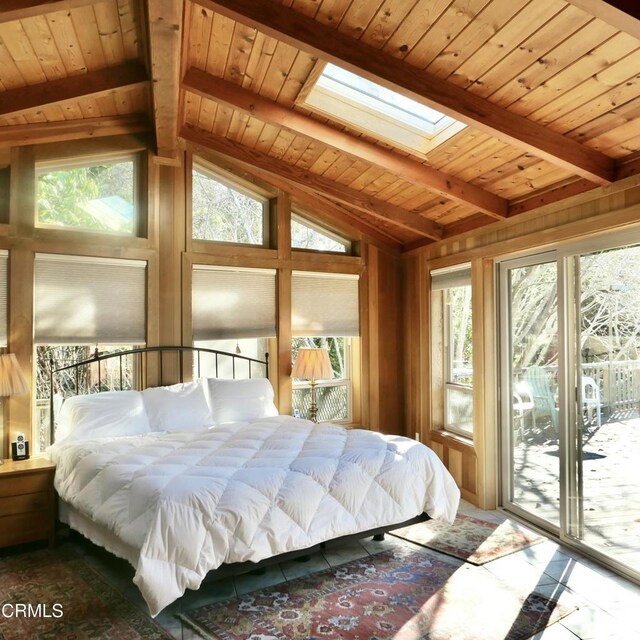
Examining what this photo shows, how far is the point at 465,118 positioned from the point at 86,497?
109 inches

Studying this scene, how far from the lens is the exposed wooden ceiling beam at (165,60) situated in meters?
2.16

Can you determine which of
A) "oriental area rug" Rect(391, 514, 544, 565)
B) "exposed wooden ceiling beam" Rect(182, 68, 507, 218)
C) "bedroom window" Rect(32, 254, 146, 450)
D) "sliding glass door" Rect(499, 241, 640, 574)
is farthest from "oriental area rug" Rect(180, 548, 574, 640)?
"exposed wooden ceiling beam" Rect(182, 68, 507, 218)

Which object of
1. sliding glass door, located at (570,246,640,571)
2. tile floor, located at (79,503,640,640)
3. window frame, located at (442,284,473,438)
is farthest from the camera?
window frame, located at (442,284,473,438)

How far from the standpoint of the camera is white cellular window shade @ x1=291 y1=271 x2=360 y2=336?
454 cm

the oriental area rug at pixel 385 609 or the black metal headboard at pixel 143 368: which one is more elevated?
the black metal headboard at pixel 143 368

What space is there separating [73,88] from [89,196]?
93 cm

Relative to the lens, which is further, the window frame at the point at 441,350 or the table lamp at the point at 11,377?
the window frame at the point at 441,350

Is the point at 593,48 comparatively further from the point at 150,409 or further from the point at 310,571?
the point at 150,409

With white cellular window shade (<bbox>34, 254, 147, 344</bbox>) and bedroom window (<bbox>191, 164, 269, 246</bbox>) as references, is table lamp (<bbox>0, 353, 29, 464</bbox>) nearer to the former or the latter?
white cellular window shade (<bbox>34, 254, 147, 344</bbox>)

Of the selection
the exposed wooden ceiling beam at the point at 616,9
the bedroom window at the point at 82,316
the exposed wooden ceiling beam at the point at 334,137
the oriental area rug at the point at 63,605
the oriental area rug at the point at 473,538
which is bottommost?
the oriental area rug at the point at 473,538

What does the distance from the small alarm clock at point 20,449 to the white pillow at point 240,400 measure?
4.15 feet

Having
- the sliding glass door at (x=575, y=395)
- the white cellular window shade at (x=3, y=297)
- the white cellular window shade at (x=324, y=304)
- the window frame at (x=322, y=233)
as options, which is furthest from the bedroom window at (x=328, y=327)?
the white cellular window shade at (x=3, y=297)

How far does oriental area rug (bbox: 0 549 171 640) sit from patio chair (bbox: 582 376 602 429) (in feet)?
8.68

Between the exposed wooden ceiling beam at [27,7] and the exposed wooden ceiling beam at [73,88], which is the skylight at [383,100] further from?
the exposed wooden ceiling beam at [27,7]
